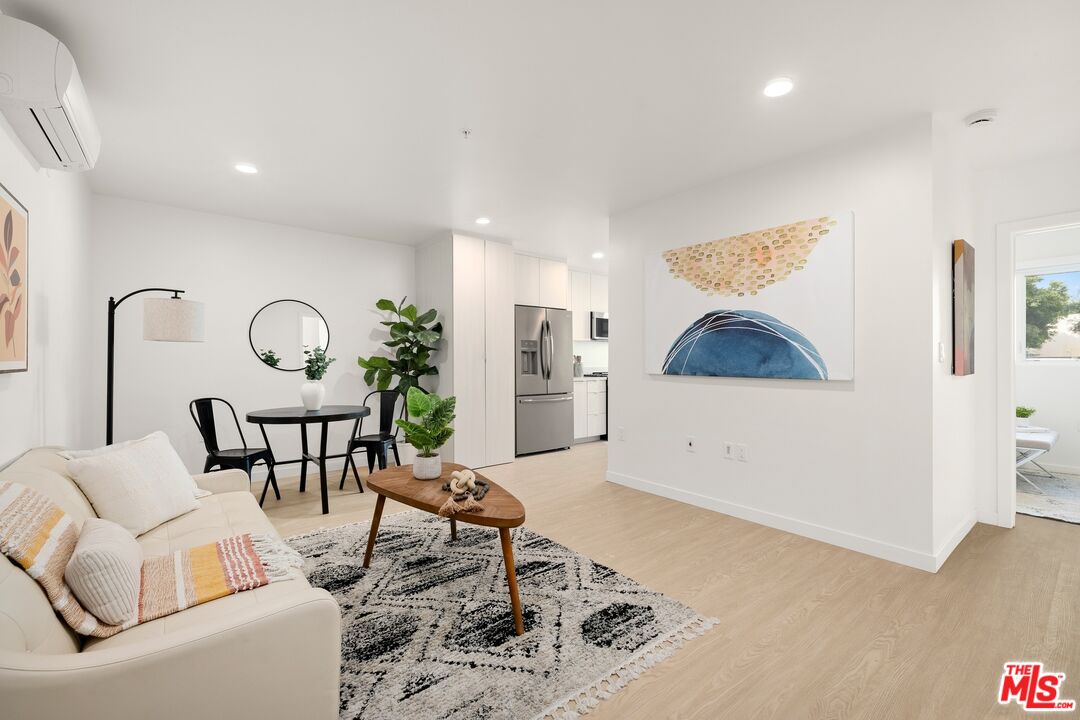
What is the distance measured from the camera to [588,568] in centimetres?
260

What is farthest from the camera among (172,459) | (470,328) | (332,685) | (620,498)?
(470,328)

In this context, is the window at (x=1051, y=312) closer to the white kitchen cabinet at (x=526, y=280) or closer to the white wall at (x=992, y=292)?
the white wall at (x=992, y=292)

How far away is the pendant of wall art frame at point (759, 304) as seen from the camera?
288 centimetres

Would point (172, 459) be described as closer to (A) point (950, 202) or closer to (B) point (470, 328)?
(B) point (470, 328)

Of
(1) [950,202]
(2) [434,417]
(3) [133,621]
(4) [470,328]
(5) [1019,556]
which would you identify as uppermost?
(1) [950,202]

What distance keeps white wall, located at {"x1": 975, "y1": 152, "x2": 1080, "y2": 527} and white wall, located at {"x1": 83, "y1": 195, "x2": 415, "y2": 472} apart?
5295mm

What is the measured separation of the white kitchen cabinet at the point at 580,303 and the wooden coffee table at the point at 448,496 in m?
4.15

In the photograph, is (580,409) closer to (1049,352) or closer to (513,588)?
(513,588)

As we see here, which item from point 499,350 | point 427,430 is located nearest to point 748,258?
point 427,430

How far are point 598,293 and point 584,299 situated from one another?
0.30 m

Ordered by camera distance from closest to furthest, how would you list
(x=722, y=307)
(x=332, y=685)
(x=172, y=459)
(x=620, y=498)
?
(x=332, y=685)
(x=172, y=459)
(x=722, y=307)
(x=620, y=498)

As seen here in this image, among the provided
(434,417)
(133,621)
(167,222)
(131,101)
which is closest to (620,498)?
(434,417)

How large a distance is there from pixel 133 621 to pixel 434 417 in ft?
4.70

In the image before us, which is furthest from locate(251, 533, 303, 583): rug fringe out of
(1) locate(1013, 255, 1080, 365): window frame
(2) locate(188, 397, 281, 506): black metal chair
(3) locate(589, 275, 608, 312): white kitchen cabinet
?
(1) locate(1013, 255, 1080, 365): window frame
